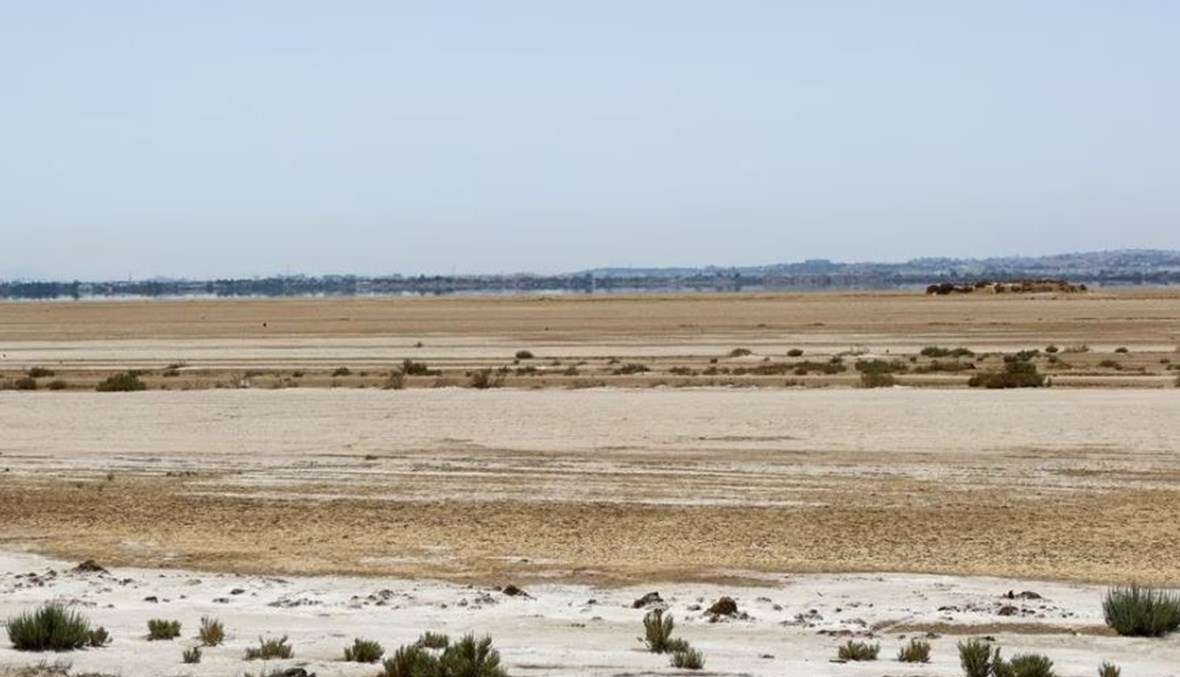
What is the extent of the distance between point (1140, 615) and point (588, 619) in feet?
12.1

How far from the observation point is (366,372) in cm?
4566

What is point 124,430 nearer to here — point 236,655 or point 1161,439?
point 1161,439


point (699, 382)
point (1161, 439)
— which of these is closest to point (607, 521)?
point (1161, 439)

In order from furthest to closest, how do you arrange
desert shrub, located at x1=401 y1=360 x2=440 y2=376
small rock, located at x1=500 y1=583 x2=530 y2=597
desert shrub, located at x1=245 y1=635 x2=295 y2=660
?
desert shrub, located at x1=401 y1=360 x2=440 y2=376, small rock, located at x1=500 y1=583 x2=530 y2=597, desert shrub, located at x1=245 y1=635 x2=295 y2=660

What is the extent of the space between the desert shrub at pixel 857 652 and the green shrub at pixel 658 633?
1.04 metres

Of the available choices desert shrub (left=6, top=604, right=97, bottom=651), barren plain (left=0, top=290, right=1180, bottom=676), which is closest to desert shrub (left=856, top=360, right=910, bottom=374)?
barren plain (left=0, top=290, right=1180, bottom=676)

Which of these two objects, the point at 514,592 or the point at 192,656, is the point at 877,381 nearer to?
the point at 514,592

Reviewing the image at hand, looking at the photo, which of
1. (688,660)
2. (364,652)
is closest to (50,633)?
(364,652)

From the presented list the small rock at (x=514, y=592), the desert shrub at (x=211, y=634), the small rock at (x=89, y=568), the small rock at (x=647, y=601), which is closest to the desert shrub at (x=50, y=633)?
the desert shrub at (x=211, y=634)

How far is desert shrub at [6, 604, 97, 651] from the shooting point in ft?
38.6

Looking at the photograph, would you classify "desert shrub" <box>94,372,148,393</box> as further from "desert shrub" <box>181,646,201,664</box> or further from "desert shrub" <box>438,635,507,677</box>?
"desert shrub" <box>438,635,507,677</box>

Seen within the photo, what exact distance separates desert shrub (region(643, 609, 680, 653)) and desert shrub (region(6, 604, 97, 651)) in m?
3.60

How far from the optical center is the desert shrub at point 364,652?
37.5ft

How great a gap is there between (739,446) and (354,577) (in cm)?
1206
